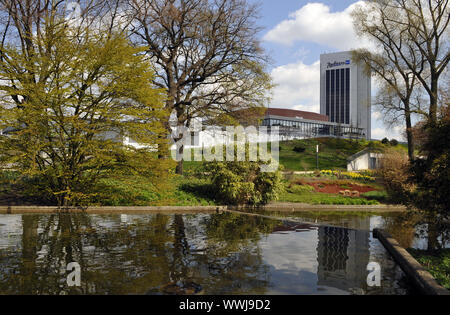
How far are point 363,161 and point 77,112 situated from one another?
127 feet

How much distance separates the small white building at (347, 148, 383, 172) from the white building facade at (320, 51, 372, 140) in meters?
108

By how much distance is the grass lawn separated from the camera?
21.9 feet

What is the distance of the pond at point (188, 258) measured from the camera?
6.34m

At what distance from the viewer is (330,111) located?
158500 mm

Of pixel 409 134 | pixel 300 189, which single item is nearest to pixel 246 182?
pixel 300 189

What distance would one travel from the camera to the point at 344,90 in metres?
154

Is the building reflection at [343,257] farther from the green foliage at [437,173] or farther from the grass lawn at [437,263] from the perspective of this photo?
the green foliage at [437,173]

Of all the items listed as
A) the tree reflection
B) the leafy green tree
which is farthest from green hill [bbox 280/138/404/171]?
the tree reflection

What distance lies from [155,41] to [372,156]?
3213 centimetres

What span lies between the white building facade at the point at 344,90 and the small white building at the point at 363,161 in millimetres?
107854

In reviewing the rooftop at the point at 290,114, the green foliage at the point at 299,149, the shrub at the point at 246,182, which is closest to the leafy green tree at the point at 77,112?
the shrub at the point at 246,182

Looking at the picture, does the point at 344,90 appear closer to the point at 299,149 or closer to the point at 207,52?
the point at 299,149

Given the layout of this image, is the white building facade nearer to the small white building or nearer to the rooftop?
the rooftop
